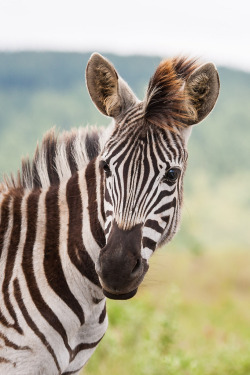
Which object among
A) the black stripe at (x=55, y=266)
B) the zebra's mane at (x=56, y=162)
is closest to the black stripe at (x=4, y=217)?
the zebra's mane at (x=56, y=162)

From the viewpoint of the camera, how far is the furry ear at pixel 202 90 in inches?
151

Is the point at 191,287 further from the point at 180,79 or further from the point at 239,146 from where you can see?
the point at 239,146

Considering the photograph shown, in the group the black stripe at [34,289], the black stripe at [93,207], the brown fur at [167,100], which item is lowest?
the black stripe at [34,289]

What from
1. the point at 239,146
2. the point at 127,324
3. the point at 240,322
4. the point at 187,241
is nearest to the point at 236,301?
the point at 240,322

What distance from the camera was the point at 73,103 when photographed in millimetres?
80812

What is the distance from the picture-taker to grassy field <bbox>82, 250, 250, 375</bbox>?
866 cm

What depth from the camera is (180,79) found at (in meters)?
3.91

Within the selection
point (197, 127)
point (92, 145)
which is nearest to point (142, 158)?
point (92, 145)

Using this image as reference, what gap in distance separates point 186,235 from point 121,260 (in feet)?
155

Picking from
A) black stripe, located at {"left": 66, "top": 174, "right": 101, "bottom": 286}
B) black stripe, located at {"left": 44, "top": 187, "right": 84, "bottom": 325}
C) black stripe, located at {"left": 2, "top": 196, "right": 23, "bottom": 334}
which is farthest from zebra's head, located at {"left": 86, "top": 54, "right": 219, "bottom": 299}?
black stripe, located at {"left": 2, "top": 196, "right": 23, "bottom": 334}

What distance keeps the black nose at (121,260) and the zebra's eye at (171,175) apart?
1.60ft

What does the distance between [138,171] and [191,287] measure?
2672cm

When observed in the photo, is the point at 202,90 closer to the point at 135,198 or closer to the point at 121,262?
the point at 135,198

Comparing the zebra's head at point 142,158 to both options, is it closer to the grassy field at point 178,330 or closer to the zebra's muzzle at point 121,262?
the zebra's muzzle at point 121,262
